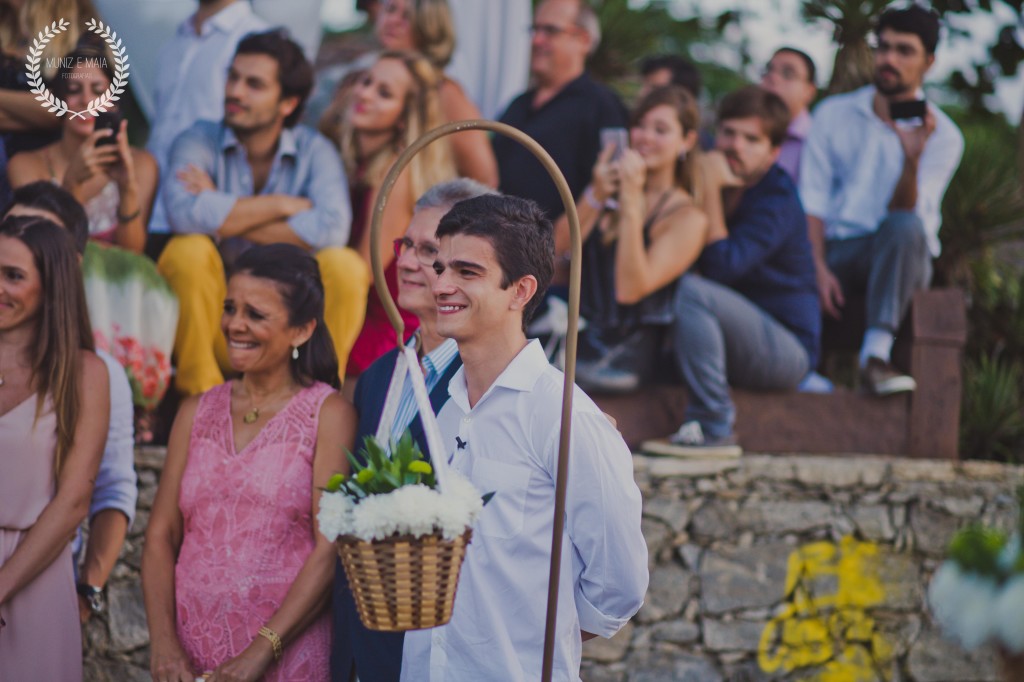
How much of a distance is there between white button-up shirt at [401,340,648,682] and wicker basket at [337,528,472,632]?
40cm

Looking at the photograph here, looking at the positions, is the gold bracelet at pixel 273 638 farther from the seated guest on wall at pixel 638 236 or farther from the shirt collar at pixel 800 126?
the shirt collar at pixel 800 126

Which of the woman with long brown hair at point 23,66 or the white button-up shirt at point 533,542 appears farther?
the woman with long brown hair at point 23,66

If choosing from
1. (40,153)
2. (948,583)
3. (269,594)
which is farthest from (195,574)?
(40,153)

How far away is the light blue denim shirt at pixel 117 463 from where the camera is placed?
3.97m

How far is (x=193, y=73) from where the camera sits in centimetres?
598

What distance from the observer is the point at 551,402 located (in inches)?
116

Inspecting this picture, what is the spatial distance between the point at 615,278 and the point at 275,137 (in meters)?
1.67

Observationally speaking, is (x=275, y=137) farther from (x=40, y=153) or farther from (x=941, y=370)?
(x=941, y=370)

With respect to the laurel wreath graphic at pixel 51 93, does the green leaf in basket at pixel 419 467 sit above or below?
below

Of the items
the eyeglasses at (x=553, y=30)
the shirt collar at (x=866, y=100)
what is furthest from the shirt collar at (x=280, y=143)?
the shirt collar at (x=866, y=100)

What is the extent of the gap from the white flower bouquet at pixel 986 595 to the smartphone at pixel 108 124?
4083 millimetres

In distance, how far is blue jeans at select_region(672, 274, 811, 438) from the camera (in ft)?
19.0

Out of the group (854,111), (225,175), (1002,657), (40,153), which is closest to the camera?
(1002,657)

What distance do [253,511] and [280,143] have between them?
2.55 meters
